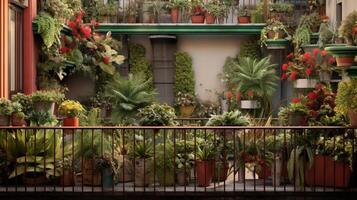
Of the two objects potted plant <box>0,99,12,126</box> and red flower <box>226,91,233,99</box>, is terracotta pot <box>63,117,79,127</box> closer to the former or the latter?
potted plant <box>0,99,12,126</box>

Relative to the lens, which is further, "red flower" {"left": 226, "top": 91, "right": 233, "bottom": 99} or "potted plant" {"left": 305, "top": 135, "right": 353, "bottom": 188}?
"red flower" {"left": 226, "top": 91, "right": 233, "bottom": 99}

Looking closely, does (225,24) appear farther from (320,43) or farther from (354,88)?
(354,88)

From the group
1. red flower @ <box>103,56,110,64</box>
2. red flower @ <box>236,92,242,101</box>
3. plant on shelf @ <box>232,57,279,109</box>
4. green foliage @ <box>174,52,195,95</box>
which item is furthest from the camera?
green foliage @ <box>174,52,195,95</box>

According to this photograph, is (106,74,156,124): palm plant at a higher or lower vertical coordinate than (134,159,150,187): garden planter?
higher

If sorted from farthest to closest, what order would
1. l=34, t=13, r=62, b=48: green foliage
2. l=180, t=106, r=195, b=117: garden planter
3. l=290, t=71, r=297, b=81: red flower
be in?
1. l=180, t=106, r=195, b=117: garden planter
2. l=290, t=71, r=297, b=81: red flower
3. l=34, t=13, r=62, b=48: green foliage

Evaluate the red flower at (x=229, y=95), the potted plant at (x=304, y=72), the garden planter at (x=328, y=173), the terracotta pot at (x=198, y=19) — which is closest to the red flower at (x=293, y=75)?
the potted plant at (x=304, y=72)

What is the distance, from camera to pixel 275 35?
1939cm

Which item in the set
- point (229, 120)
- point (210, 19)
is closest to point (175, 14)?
point (210, 19)

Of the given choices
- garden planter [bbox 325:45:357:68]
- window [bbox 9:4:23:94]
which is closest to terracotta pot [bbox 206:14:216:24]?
window [bbox 9:4:23:94]

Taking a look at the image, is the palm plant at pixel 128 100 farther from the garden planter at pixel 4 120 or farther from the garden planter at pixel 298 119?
the garden planter at pixel 298 119

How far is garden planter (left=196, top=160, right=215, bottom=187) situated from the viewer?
11.3m

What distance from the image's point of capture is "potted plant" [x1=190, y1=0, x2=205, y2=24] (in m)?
20.0

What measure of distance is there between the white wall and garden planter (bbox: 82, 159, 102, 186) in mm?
9478

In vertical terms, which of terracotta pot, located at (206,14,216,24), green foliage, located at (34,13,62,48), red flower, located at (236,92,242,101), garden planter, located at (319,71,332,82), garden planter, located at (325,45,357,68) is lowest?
red flower, located at (236,92,242,101)
